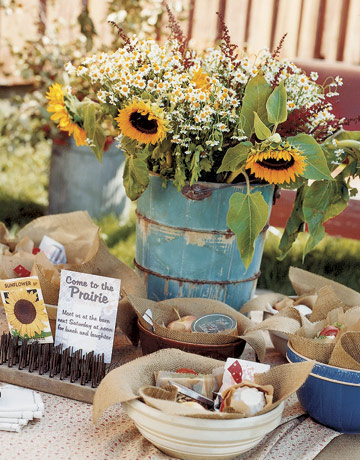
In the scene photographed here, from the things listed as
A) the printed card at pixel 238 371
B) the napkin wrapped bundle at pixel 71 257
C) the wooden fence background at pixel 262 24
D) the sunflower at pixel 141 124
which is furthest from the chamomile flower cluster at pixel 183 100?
the wooden fence background at pixel 262 24

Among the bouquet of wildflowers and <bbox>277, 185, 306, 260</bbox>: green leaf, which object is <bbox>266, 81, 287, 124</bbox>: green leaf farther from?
<bbox>277, 185, 306, 260</bbox>: green leaf

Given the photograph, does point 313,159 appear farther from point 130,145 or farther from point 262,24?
point 262,24

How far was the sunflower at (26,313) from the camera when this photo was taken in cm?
161

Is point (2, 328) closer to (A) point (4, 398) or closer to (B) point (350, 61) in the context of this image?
(A) point (4, 398)

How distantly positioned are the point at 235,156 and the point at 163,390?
60 cm

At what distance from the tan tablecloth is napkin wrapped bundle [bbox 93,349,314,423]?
0.09 m

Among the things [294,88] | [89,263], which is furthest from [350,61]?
[89,263]

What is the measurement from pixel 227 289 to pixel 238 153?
1.40ft

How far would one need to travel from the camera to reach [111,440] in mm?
1390

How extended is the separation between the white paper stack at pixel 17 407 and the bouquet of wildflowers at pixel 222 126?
22.1 inches

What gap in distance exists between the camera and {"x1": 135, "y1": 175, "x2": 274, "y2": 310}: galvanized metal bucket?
5.97ft

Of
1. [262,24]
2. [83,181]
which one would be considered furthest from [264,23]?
[83,181]

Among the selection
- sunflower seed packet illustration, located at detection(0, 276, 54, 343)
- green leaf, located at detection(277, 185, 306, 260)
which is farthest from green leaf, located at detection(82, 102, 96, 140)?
green leaf, located at detection(277, 185, 306, 260)

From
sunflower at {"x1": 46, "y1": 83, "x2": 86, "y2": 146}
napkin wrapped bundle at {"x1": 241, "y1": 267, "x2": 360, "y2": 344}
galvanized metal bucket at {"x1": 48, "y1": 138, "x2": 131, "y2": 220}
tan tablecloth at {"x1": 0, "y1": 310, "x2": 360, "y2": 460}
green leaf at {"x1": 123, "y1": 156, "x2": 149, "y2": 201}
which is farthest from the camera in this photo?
galvanized metal bucket at {"x1": 48, "y1": 138, "x2": 131, "y2": 220}
